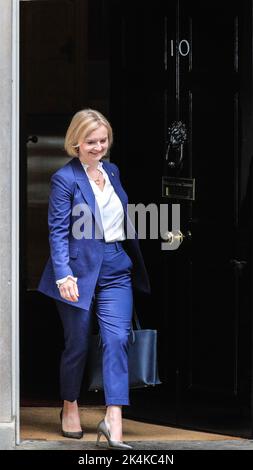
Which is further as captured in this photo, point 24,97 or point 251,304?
point 24,97

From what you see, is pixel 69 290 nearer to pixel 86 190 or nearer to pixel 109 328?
pixel 109 328

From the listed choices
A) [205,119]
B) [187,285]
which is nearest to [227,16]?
[205,119]

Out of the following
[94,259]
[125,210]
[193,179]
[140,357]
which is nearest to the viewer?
[94,259]

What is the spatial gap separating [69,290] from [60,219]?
0.39 meters

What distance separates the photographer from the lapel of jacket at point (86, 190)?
22.9ft

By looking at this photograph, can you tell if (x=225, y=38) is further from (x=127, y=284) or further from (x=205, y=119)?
(x=127, y=284)

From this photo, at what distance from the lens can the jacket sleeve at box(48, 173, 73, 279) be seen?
690 centimetres

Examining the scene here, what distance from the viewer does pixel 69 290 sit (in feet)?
22.4

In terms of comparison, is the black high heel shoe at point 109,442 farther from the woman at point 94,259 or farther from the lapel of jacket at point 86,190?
the lapel of jacket at point 86,190

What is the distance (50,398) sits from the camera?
8531 millimetres

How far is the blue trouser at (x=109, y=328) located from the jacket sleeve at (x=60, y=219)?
0.25 metres

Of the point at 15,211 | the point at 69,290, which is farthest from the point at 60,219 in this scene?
the point at 69,290

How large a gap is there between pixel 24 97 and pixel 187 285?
3.15m
